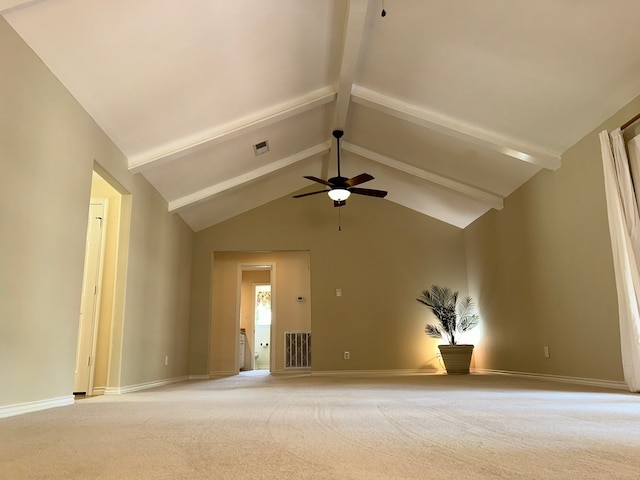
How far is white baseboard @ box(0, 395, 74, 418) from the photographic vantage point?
271 cm

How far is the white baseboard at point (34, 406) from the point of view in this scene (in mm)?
2709

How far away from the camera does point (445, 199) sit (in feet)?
24.4

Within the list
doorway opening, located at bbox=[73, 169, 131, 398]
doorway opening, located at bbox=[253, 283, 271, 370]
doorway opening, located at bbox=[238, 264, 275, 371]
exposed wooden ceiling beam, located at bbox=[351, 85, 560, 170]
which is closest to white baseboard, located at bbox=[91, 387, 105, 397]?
doorway opening, located at bbox=[73, 169, 131, 398]

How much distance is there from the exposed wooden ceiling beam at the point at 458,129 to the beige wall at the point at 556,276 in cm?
24

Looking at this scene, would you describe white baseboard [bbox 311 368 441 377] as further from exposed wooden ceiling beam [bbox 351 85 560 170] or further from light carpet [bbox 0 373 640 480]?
light carpet [bbox 0 373 640 480]

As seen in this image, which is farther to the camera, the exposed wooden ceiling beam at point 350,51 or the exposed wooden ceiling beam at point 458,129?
the exposed wooden ceiling beam at point 458,129

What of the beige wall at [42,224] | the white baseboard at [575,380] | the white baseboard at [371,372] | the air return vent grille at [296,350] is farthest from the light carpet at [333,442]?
the air return vent grille at [296,350]

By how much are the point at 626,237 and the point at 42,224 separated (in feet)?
14.5

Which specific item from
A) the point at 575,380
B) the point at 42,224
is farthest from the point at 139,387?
the point at 575,380

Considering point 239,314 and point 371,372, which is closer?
point 371,372

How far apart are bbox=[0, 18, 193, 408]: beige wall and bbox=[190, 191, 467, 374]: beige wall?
3.18 m

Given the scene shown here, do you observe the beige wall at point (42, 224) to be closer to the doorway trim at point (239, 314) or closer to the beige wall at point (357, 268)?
the beige wall at point (357, 268)

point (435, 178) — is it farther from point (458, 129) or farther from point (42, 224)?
point (42, 224)

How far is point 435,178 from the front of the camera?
675cm
